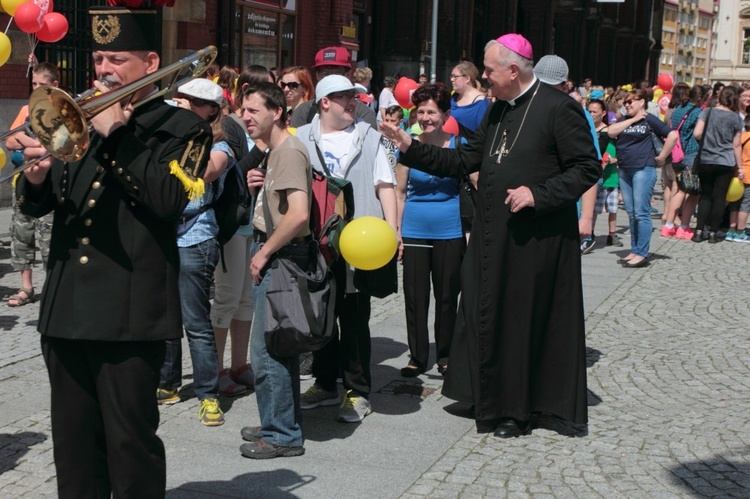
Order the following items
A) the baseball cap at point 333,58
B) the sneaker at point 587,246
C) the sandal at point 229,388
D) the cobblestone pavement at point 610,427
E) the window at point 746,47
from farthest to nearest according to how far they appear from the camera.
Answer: the window at point 746,47
the sneaker at point 587,246
the baseball cap at point 333,58
the sandal at point 229,388
the cobblestone pavement at point 610,427

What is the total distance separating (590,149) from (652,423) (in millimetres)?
1608

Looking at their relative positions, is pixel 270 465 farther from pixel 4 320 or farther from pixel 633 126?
pixel 633 126

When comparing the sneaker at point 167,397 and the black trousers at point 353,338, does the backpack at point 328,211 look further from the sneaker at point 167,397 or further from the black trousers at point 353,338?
the sneaker at point 167,397

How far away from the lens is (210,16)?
731 inches

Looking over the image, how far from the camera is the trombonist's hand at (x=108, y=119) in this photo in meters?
3.19

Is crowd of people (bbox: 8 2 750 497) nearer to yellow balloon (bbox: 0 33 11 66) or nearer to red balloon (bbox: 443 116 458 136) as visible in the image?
red balloon (bbox: 443 116 458 136)

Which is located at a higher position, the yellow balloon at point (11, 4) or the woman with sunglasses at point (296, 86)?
the yellow balloon at point (11, 4)

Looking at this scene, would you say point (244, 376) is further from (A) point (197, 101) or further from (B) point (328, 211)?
(A) point (197, 101)

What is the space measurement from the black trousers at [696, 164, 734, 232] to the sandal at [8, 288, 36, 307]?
898cm

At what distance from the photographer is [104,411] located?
11.4 feet

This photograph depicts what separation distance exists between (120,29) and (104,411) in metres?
1.22

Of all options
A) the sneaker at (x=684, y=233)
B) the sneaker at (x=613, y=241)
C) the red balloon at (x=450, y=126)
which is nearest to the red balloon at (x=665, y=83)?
the sneaker at (x=684, y=233)

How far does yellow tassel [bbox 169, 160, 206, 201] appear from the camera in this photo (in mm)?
3365

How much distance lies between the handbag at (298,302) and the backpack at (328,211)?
0.51ft
